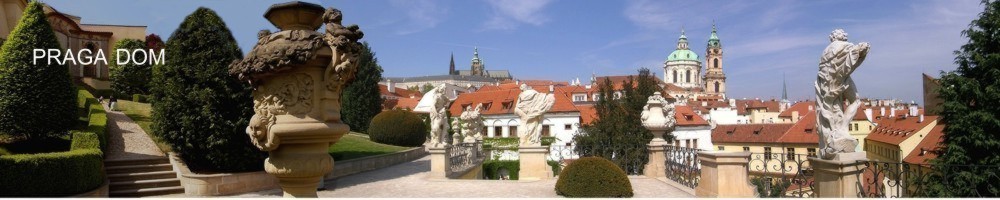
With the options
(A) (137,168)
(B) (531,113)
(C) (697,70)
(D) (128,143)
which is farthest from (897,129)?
(C) (697,70)

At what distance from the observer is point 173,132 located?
12109 mm

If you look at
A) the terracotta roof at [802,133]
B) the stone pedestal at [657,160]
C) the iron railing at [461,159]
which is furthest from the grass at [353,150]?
the terracotta roof at [802,133]

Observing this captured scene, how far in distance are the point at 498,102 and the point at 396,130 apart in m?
22.3

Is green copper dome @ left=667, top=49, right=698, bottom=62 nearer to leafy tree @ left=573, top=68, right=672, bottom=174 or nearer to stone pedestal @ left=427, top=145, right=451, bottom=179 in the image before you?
leafy tree @ left=573, top=68, right=672, bottom=174

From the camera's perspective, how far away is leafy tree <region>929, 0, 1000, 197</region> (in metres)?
16.9

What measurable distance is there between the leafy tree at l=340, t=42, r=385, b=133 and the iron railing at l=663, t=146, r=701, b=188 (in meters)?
27.4

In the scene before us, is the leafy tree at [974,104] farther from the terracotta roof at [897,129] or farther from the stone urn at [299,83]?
the stone urn at [299,83]

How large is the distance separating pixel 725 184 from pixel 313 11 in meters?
6.57

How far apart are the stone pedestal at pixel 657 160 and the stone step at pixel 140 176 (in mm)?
11401

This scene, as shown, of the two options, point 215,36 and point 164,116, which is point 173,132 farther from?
point 215,36

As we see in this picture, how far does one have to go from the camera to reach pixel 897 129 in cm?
3778

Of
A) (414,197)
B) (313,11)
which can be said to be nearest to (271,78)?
(313,11)

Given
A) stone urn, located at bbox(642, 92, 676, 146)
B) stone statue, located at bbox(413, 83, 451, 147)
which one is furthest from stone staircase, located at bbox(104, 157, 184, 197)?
stone urn, located at bbox(642, 92, 676, 146)

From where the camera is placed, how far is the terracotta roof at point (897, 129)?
33688mm
